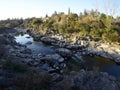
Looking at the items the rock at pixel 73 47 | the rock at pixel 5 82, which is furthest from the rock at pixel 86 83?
the rock at pixel 73 47

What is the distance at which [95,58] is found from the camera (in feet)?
76.2

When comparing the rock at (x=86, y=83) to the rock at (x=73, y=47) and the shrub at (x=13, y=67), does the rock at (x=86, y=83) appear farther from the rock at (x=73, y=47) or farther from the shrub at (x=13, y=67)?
the rock at (x=73, y=47)

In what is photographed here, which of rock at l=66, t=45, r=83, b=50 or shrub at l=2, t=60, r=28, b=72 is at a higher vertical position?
shrub at l=2, t=60, r=28, b=72

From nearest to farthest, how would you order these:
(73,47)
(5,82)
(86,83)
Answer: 1. (5,82)
2. (86,83)
3. (73,47)

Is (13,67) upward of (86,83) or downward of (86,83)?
upward

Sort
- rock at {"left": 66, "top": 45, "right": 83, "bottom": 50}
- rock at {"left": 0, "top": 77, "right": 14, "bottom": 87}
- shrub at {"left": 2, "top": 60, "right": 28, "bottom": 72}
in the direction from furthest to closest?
rock at {"left": 66, "top": 45, "right": 83, "bottom": 50} < shrub at {"left": 2, "top": 60, "right": 28, "bottom": 72} < rock at {"left": 0, "top": 77, "right": 14, "bottom": 87}

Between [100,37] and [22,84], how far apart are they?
2729 cm

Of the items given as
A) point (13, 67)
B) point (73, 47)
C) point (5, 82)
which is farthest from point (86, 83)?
point (73, 47)

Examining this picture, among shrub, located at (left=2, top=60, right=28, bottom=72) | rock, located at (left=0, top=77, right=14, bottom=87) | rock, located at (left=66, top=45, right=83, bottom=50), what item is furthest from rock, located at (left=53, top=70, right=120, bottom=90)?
rock, located at (left=66, top=45, right=83, bottom=50)

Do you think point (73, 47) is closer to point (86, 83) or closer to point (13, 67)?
point (13, 67)

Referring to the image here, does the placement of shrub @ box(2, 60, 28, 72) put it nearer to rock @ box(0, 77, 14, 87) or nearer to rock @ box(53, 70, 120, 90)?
rock @ box(0, 77, 14, 87)

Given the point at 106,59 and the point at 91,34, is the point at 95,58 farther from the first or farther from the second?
the point at 91,34

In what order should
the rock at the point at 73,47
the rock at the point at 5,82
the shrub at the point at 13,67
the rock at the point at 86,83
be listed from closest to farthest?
the rock at the point at 5,82
the rock at the point at 86,83
the shrub at the point at 13,67
the rock at the point at 73,47

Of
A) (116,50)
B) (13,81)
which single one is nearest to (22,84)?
(13,81)
